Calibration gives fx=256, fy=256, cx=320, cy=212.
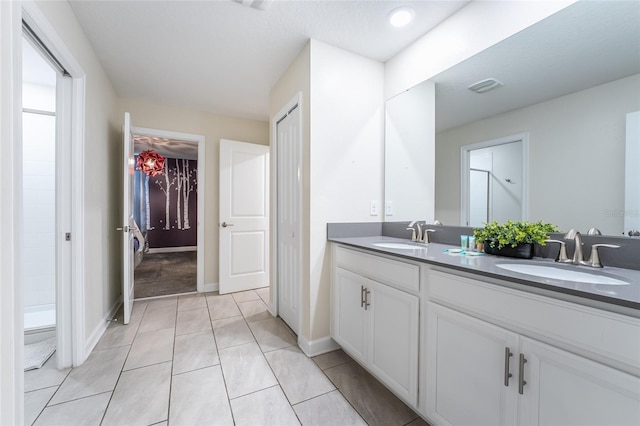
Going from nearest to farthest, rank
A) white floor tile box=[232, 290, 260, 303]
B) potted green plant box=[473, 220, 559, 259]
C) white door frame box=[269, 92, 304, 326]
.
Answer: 1. potted green plant box=[473, 220, 559, 259]
2. white door frame box=[269, 92, 304, 326]
3. white floor tile box=[232, 290, 260, 303]

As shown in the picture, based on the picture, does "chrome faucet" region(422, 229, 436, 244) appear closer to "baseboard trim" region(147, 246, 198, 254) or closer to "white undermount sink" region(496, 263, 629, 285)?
"white undermount sink" region(496, 263, 629, 285)

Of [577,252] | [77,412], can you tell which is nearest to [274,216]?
[77,412]

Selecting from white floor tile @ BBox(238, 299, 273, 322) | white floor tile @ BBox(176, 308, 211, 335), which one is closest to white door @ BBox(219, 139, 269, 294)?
white floor tile @ BBox(238, 299, 273, 322)

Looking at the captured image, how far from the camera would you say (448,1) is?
1587 millimetres

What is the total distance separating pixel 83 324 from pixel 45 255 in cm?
142

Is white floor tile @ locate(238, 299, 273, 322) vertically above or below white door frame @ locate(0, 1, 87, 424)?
below

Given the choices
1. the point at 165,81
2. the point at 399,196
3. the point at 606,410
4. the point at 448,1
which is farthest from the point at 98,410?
the point at 448,1

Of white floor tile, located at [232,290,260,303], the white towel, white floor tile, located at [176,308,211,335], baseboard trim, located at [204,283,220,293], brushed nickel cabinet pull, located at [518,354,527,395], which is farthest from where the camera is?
baseboard trim, located at [204,283,220,293]

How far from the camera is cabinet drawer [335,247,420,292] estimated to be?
51.3 inches

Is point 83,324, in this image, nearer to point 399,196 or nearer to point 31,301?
point 31,301

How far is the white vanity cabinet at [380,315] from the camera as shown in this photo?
130cm

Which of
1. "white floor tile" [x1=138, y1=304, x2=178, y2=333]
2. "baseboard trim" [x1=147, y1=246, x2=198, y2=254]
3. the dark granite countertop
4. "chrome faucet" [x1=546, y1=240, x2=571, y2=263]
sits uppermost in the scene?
"chrome faucet" [x1=546, y1=240, x2=571, y2=263]

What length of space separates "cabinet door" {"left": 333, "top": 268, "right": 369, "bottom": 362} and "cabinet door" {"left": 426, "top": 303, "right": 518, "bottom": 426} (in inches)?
20.2

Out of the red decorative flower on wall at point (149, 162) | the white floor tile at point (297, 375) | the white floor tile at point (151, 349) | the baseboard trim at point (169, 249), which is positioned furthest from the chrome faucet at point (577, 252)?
the baseboard trim at point (169, 249)
